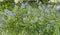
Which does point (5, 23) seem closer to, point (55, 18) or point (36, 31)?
point (36, 31)

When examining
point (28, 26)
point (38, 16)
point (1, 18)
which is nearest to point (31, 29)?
point (28, 26)

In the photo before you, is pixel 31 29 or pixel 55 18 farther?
pixel 55 18

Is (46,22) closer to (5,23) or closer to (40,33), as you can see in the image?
(40,33)

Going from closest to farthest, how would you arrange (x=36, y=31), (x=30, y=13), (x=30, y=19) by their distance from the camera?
(x=36, y=31) → (x=30, y=19) → (x=30, y=13)

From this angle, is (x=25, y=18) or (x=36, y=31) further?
(x=25, y=18)

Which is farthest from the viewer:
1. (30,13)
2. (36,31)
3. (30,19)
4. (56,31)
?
(30,13)

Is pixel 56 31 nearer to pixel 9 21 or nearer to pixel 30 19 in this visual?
pixel 30 19

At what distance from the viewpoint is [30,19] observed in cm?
360

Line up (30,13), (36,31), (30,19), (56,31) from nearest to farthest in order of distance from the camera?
(56,31)
(36,31)
(30,19)
(30,13)

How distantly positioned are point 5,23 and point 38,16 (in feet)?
2.01

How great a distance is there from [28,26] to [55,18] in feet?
1.71

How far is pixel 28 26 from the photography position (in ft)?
11.4

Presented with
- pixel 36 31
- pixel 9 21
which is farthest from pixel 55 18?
pixel 9 21

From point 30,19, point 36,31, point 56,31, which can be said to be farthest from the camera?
point 30,19
